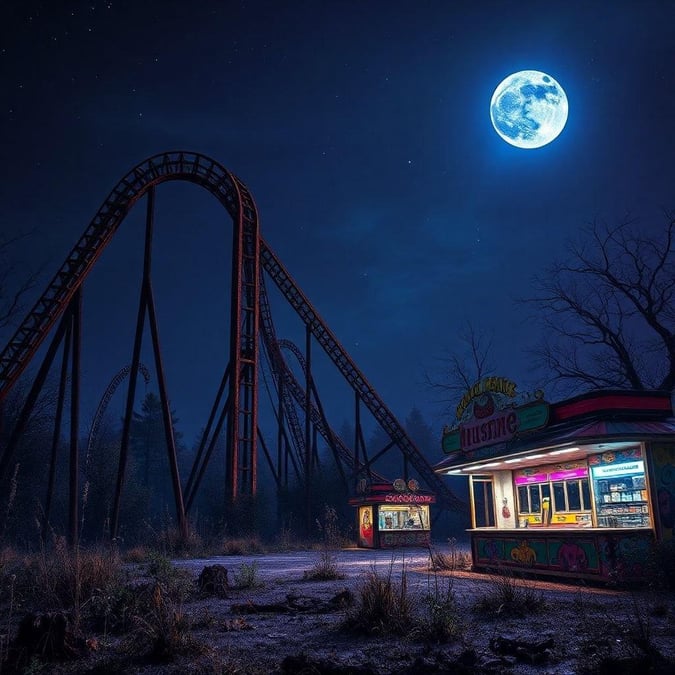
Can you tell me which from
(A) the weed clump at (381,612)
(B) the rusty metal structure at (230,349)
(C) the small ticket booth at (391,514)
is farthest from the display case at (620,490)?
(C) the small ticket booth at (391,514)

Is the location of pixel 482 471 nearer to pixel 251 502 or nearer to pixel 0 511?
pixel 251 502

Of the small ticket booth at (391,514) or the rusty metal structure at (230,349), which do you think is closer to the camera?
the rusty metal structure at (230,349)

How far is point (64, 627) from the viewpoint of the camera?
529cm

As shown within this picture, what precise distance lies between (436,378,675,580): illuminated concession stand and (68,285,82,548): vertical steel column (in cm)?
1026

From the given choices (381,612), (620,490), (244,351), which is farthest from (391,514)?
(381,612)

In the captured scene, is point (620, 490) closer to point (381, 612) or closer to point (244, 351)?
point (381, 612)

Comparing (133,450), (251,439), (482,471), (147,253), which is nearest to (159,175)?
(147,253)

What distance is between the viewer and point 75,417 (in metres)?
17.3

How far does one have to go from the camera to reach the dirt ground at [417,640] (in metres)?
4.75

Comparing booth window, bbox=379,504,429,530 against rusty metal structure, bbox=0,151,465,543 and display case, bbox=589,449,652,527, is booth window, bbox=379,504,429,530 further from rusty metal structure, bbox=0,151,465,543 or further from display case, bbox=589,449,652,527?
display case, bbox=589,449,652,527

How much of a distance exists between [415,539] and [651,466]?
1703 cm

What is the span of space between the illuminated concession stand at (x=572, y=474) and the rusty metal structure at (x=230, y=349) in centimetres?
968

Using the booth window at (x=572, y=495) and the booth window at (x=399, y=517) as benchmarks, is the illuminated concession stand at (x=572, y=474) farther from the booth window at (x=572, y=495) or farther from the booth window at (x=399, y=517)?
the booth window at (x=399, y=517)

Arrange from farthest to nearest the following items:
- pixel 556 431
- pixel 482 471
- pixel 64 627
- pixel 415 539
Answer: pixel 415 539 < pixel 482 471 < pixel 556 431 < pixel 64 627
